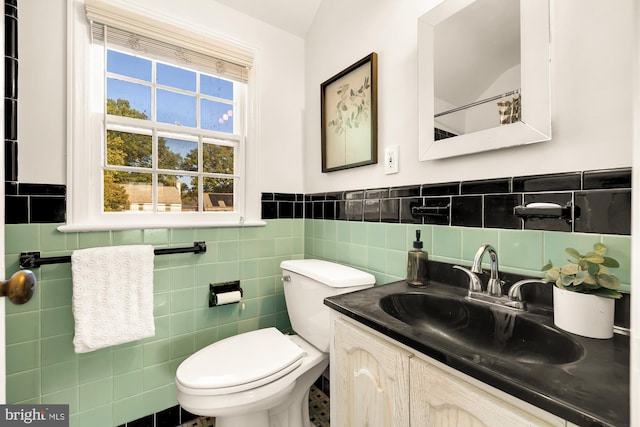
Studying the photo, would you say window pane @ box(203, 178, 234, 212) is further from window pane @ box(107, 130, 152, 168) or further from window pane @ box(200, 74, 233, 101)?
window pane @ box(200, 74, 233, 101)

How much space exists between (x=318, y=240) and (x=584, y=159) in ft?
4.30

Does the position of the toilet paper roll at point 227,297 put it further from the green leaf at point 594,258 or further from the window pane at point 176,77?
the green leaf at point 594,258

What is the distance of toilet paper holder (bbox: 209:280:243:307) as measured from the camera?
1569 mm

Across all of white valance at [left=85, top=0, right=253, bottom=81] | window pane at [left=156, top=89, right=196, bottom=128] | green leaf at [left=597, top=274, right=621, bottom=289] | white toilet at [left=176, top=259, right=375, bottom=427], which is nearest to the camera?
green leaf at [left=597, top=274, right=621, bottom=289]

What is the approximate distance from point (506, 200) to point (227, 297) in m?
1.41

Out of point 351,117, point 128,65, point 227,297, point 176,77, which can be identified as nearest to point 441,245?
point 351,117

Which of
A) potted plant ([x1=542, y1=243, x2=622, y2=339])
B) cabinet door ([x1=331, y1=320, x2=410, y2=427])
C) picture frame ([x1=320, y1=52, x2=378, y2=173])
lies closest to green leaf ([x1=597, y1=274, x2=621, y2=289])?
potted plant ([x1=542, y1=243, x2=622, y2=339])

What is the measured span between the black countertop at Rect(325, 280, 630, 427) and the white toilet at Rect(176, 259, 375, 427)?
1.88 feet

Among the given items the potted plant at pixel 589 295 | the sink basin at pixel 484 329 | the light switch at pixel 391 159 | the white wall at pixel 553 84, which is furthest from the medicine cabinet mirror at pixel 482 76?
the sink basin at pixel 484 329

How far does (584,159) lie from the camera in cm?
79

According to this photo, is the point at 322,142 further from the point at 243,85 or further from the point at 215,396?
the point at 215,396

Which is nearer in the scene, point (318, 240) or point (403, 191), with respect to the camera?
point (403, 191)

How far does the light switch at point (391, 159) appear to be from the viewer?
52.0 inches

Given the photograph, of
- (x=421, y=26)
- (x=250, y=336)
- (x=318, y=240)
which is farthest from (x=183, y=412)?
(x=421, y=26)
